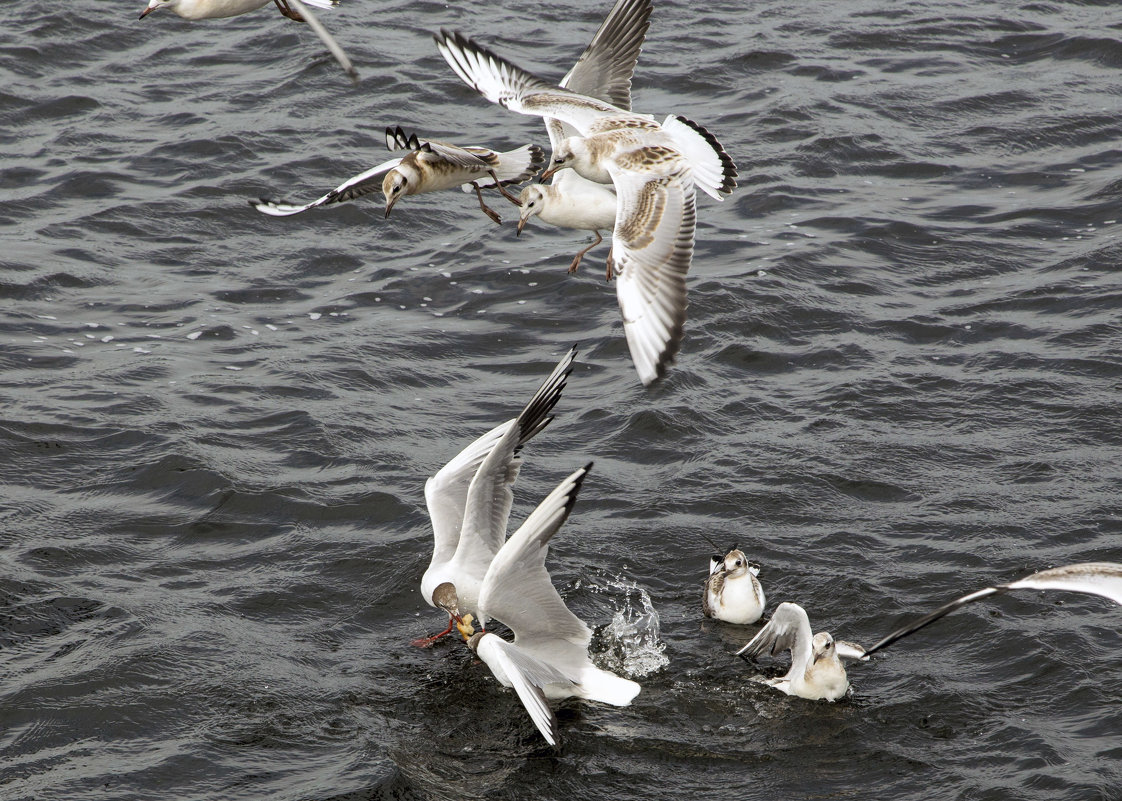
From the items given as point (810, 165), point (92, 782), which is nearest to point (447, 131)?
point (810, 165)

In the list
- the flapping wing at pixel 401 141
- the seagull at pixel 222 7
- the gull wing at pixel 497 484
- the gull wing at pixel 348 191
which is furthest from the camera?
the seagull at pixel 222 7

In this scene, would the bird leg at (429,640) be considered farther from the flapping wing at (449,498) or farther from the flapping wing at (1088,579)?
the flapping wing at (1088,579)

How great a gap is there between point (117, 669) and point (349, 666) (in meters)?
1.28

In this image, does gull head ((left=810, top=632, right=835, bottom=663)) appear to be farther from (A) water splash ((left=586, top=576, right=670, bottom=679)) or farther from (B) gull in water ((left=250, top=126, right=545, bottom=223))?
(B) gull in water ((left=250, top=126, right=545, bottom=223))

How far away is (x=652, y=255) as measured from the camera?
6738 mm

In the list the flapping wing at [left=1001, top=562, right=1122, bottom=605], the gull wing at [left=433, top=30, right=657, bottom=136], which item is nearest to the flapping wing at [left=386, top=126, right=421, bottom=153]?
the gull wing at [left=433, top=30, right=657, bottom=136]

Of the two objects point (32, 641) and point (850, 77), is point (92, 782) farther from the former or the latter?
point (850, 77)

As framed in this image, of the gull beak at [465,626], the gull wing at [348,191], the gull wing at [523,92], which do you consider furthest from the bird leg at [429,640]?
the gull wing at [523,92]

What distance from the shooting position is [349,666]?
25.6 feet

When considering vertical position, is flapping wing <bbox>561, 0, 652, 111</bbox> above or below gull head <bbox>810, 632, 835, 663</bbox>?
above

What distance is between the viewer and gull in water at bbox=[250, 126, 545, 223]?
770 centimetres

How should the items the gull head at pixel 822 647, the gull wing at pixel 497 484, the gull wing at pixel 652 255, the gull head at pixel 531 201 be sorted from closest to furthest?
1. the gull wing at pixel 652 255
2. the gull head at pixel 822 647
3. the gull wing at pixel 497 484
4. the gull head at pixel 531 201

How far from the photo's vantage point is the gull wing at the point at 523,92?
7605 millimetres

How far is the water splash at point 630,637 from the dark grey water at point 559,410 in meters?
0.06
